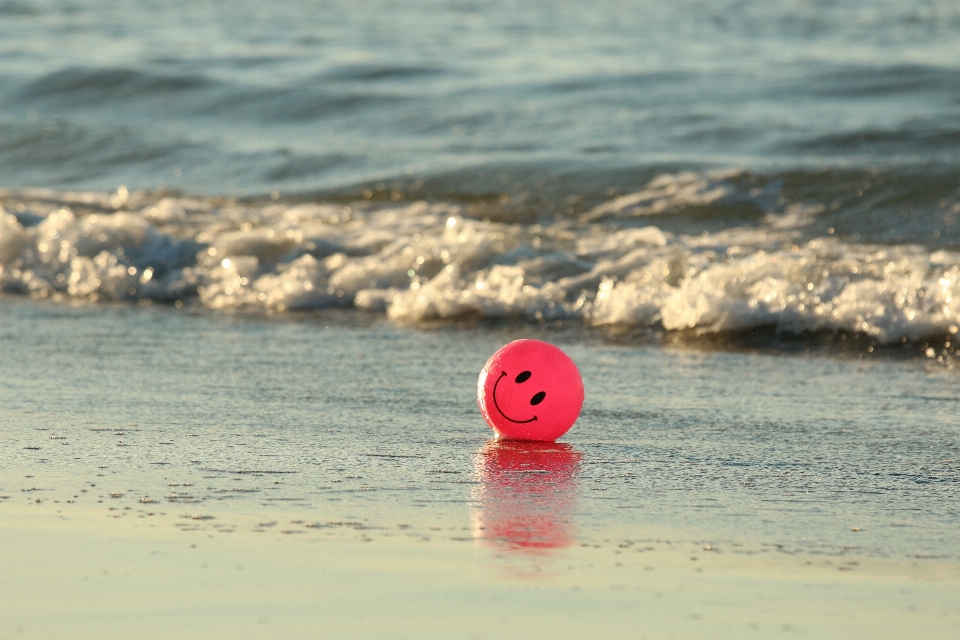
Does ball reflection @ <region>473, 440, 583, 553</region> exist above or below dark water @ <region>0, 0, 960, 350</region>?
below

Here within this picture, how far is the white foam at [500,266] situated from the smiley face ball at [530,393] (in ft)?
7.95

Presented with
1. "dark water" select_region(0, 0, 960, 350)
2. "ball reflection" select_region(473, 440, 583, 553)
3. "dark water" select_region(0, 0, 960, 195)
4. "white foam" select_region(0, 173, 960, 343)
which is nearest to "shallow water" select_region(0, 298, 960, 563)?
"ball reflection" select_region(473, 440, 583, 553)

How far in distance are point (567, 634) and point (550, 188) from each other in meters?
8.46

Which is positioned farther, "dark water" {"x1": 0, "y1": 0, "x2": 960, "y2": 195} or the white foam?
"dark water" {"x1": 0, "y1": 0, "x2": 960, "y2": 195}

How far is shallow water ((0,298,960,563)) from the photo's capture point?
3.71 meters

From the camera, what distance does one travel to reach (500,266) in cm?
812

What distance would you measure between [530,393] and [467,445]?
0.28 meters

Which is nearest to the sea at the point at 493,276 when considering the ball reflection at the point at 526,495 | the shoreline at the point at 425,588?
the ball reflection at the point at 526,495

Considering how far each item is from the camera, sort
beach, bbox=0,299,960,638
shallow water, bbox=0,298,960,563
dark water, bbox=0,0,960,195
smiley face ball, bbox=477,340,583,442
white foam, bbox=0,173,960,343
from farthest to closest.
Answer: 1. dark water, bbox=0,0,960,195
2. white foam, bbox=0,173,960,343
3. smiley face ball, bbox=477,340,583,442
4. shallow water, bbox=0,298,960,563
5. beach, bbox=0,299,960,638

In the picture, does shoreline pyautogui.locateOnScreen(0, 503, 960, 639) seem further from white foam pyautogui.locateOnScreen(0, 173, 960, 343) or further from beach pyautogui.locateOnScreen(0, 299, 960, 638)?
white foam pyautogui.locateOnScreen(0, 173, 960, 343)

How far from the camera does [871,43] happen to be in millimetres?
16844

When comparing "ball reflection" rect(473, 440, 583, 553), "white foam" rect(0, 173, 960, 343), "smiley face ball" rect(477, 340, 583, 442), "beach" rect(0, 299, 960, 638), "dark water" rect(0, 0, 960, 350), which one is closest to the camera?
"beach" rect(0, 299, 960, 638)

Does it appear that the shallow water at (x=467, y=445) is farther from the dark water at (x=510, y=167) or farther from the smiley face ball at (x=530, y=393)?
the dark water at (x=510, y=167)

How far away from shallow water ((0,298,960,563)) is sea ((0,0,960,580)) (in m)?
0.02
